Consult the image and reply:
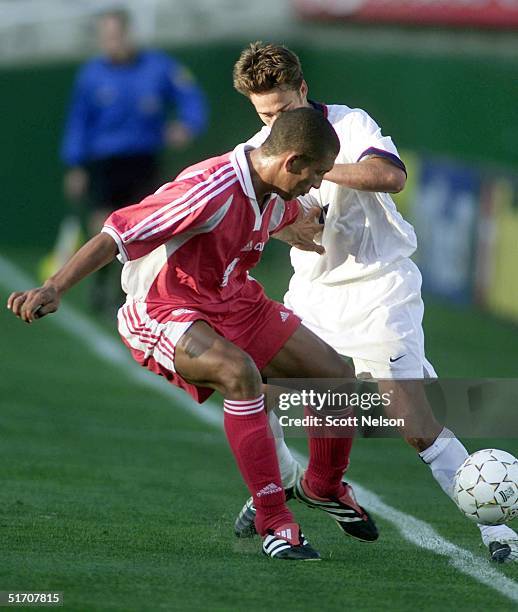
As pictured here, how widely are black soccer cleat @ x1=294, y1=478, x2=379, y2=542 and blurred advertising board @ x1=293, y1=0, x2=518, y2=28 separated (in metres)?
11.4

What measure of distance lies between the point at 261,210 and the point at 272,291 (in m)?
9.62

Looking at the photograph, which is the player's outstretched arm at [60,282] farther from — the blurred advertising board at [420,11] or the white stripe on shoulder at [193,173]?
the blurred advertising board at [420,11]

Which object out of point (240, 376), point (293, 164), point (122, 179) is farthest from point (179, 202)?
point (122, 179)

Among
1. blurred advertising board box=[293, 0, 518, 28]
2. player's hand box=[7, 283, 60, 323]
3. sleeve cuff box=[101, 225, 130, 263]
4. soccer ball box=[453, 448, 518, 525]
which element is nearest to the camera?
player's hand box=[7, 283, 60, 323]

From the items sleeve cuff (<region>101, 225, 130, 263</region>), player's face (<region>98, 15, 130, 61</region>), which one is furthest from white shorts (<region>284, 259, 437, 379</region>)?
player's face (<region>98, 15, 130, 61</region>)

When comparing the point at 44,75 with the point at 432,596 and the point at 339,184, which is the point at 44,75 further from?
the point at 432,596

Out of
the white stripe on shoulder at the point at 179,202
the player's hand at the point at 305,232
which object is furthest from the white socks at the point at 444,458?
the white stripe on shoulder at the point at 179,202

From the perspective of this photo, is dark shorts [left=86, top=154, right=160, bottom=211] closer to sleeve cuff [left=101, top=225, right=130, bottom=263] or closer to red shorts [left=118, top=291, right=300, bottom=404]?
red shorts [left=118, top=291, right=300, bottom=404]

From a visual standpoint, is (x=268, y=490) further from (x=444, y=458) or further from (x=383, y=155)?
(x=383, y=155)

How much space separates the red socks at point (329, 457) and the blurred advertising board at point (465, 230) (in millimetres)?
7171

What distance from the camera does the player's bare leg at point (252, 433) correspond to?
555cm

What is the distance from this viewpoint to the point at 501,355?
12.1 metres

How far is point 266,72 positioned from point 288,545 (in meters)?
1.90

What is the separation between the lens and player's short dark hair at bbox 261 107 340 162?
5.51 m
